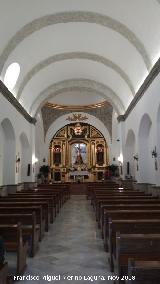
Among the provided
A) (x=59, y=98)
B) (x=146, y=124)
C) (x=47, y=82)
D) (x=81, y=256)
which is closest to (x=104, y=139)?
(x=59, y=98)

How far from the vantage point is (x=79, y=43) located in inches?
477

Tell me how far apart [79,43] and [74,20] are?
2272 mm

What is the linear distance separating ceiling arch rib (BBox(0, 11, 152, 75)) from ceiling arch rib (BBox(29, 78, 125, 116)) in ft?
20.9

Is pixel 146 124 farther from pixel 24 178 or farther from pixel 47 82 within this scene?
pixel 24 178

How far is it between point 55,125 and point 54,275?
21.6m

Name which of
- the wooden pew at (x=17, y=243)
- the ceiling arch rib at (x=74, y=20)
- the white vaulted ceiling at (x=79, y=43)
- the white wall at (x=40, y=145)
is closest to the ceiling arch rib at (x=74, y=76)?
the white vaulted ceiling at (x=79, y=43)

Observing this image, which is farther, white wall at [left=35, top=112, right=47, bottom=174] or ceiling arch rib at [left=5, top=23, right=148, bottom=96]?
white wall at [left=35, top=112, right=47, bottom=174]

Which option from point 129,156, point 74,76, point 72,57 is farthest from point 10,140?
point 129,156

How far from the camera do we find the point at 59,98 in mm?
24578

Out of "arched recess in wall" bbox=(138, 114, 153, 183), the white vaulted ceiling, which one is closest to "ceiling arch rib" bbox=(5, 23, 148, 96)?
the white vaulted ceiling

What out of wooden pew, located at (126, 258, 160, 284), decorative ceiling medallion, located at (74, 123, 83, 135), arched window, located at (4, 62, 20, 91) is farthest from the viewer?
decorative ceiling medallion, located at (74, 123, 83, 135)

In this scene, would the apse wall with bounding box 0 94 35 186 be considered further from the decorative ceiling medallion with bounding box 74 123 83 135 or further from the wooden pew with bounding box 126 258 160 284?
the decorative ceiling medallion with bounding box 74 123 83 135

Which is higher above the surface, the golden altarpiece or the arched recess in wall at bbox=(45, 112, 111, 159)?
the arched recess in wall at bbox=(45, 112, 111, 159)

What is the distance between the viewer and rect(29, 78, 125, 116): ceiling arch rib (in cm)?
1678
